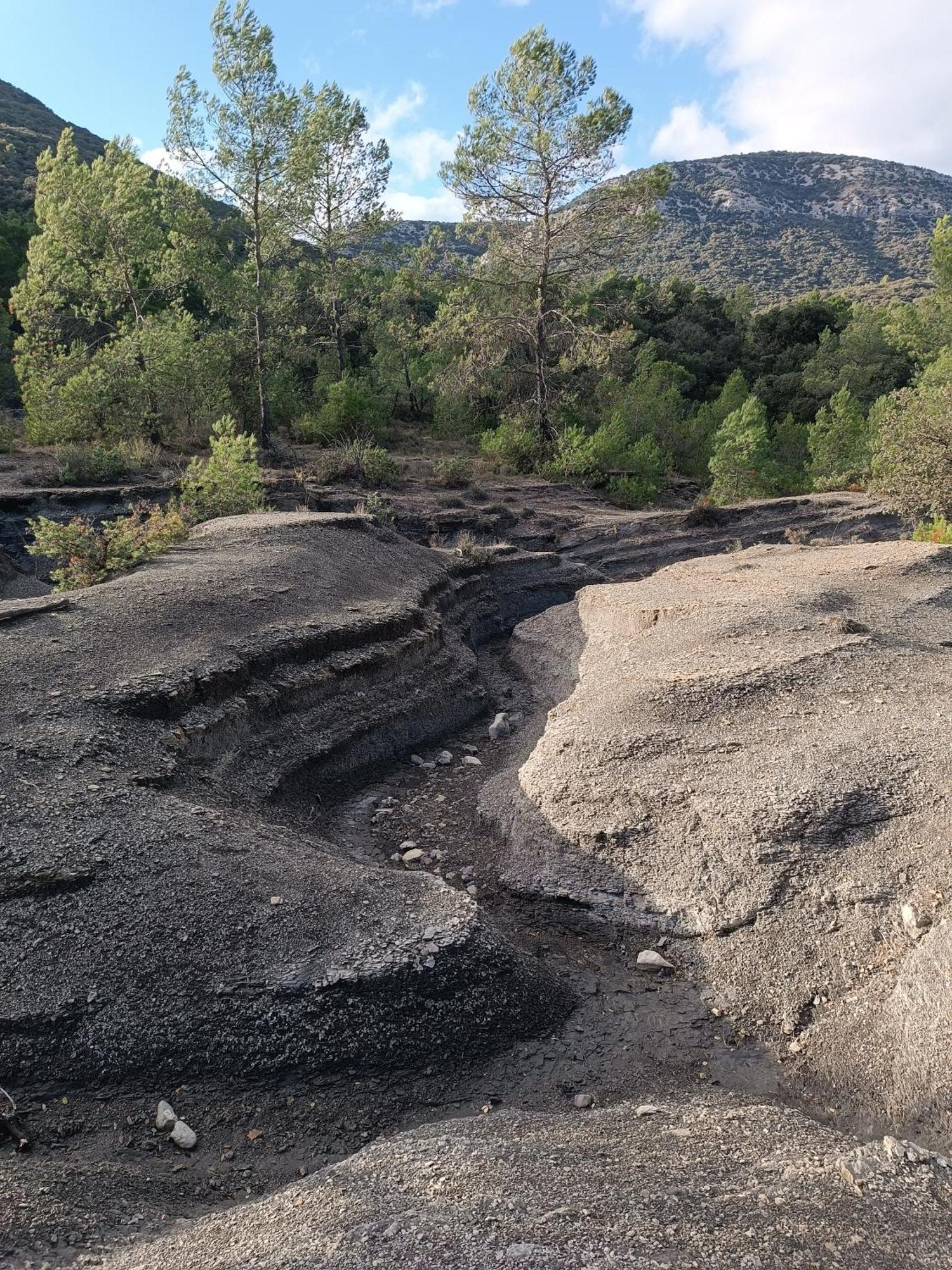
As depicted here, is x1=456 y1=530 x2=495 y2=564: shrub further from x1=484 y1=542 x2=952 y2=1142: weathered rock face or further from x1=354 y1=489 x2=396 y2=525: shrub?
x1=484 y1=542 x2=952 y2=1142: weathered rock face

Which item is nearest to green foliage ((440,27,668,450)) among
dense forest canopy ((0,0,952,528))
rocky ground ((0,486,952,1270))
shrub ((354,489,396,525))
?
dense forest canopy ((0,0,952,528))

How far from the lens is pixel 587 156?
22891mm

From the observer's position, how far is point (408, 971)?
4.48 metres

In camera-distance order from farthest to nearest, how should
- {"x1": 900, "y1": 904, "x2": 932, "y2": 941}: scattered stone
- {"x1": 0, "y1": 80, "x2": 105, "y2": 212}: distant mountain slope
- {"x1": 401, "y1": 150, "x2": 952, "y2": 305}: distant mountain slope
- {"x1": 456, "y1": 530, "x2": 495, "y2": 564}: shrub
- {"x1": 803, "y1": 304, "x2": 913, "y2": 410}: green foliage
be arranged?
Result: {"x1": 401, "y1": 150, "x2": 952, "y2": 305}: distant mountain slope < {"x1": 0, "y1": 80, "x2": 105, "y2": 212}: distant mountain slope < {"x1": 803, "y1": 304, "x2": 913, "y2": 410}: green foliage < {"x1": 456, "y1": 530, "x2": 495, "y2": 564}: shrub < {"x1": 900, "y1": 904, "x2": 932, "y2": 941}: scattered stone

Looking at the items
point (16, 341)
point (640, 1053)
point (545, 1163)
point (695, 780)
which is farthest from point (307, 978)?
point (16, 341)

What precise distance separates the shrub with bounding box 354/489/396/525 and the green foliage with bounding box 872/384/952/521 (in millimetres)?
9762

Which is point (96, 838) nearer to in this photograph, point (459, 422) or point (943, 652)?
point (943, 652)

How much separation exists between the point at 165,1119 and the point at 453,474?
58.1 ft

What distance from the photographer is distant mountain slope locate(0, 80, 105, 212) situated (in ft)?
124

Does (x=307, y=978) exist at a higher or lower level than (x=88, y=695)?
lower

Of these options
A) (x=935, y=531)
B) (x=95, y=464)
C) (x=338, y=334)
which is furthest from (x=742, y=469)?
(x=95, y=464)

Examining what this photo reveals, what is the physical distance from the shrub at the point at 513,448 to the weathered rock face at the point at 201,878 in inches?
634

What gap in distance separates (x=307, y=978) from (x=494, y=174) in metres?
24.7

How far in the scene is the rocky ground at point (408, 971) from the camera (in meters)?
3.02
